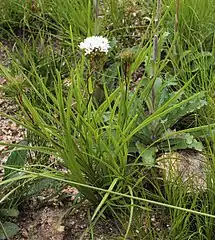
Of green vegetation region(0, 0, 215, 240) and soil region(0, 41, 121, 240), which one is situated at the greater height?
green vegetation region(0, 0, 215, 240)

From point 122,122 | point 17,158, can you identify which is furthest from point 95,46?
point 17,158

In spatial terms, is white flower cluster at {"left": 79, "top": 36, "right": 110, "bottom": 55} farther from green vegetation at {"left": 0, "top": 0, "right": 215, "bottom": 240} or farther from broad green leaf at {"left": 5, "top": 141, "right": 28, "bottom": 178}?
broad green leaf at {"left": 5, "top": 141, "right": 28, "bottom": 178}

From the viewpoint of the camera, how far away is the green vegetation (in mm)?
1469

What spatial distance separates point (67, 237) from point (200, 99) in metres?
0.66

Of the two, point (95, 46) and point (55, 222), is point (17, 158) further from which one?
point (95, 46)

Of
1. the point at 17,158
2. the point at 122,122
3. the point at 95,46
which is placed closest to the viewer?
the point at 95,46

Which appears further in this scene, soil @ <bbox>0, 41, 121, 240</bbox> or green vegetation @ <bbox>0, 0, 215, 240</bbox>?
soil @ <bbox>0, 41, 121, 240</bbox>

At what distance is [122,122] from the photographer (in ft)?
5.21

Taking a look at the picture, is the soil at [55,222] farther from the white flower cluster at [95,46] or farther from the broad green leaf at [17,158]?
the white flower cluster at [95,46]

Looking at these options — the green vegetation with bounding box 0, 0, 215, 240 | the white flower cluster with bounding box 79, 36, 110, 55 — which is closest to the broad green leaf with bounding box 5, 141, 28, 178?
the green vegetation with bounding box 0, 0, 215, 240

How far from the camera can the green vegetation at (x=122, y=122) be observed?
147 centimetres

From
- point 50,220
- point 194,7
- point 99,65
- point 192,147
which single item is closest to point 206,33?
point 194,7

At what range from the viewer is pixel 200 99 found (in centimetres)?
186

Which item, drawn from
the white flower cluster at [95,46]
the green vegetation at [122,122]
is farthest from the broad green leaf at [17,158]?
the white flower cluster at [95,46]
